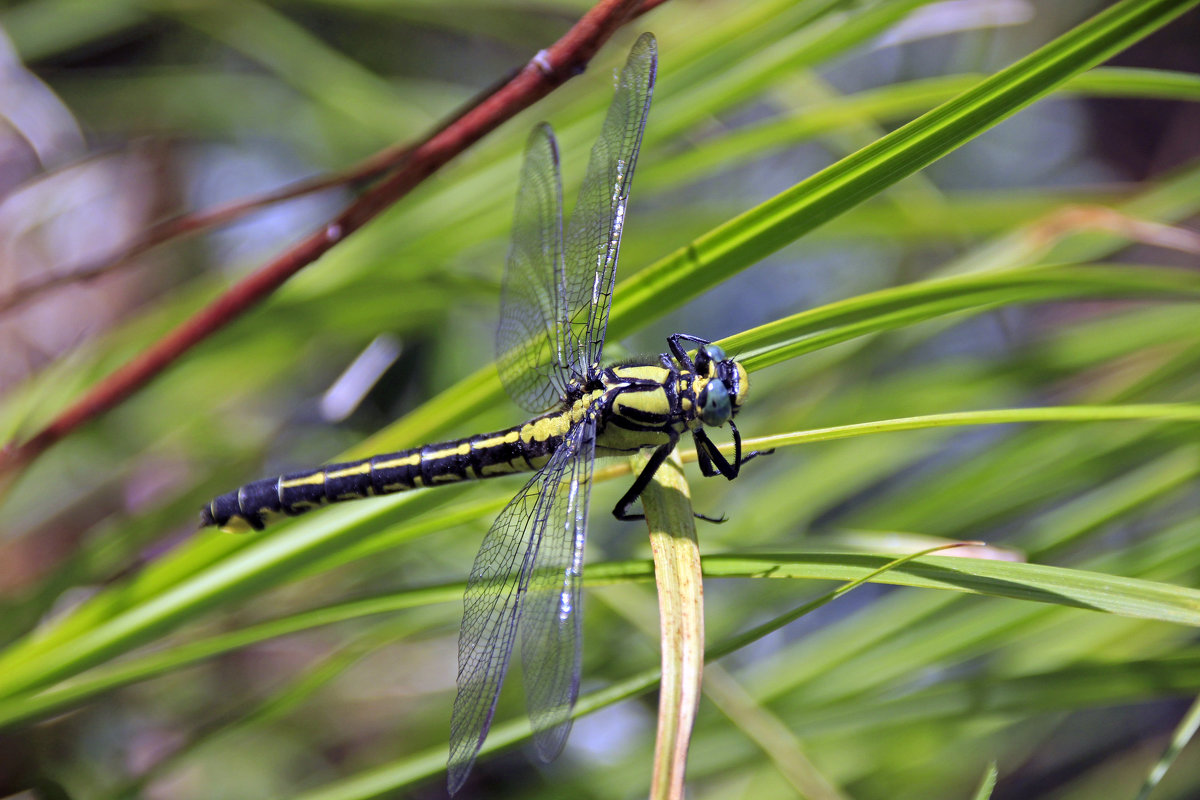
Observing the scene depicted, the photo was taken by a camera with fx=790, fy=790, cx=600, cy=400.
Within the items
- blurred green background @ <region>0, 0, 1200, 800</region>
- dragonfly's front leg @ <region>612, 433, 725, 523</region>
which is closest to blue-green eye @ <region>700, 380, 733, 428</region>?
dragonfly's front leg @ <region>612, 433, 725, 523</region>

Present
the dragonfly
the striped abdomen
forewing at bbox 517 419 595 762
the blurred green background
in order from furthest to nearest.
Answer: the striped abdomen < the blurred green background < the dragonfly < forewing at bbox 517 419 595 762

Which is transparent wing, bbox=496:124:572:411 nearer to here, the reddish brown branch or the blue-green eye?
the reddish brown branch

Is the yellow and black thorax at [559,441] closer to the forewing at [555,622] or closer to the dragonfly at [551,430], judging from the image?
the dragonfly at [551,430]

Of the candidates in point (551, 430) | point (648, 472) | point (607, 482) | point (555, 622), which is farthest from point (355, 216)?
point (607, 482)

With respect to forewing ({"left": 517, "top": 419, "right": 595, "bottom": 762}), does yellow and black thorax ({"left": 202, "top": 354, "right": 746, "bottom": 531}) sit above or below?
above

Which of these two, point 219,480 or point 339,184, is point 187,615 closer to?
point 219,480

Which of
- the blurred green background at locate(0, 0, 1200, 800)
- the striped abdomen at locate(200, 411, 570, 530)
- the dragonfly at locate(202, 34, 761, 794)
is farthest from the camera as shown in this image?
the striped abdomen at locate(200, 411, 570, 530)

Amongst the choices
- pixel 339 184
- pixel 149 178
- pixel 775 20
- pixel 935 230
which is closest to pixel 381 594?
pixel 339 184

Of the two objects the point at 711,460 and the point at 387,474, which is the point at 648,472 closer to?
the point at 711,460
